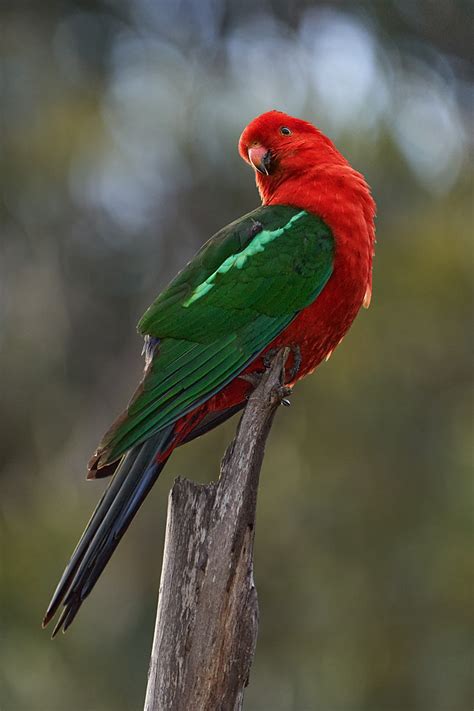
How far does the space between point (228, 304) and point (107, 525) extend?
96cm

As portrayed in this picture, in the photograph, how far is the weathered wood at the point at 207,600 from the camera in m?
2.75

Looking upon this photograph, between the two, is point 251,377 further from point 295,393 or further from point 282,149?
point 295,393

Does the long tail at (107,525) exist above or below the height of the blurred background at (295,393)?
below

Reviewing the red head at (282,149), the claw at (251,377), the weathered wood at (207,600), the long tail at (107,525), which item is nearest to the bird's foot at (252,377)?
the claw at (251,377)

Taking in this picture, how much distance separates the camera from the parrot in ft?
10.8

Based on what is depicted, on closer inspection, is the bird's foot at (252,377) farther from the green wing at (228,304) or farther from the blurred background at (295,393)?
the blurred background at (295,393)

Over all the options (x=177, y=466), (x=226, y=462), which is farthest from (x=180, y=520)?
(x=177, y=466)

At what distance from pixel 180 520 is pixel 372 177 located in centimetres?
571

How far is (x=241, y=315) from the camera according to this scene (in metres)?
3.66

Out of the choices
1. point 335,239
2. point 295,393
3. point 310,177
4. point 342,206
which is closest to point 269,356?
point 335,239

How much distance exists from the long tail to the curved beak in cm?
145

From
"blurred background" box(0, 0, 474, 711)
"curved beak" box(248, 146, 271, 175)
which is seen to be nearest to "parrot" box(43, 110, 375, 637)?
"curved beak" box(248, 146, 271, 175)

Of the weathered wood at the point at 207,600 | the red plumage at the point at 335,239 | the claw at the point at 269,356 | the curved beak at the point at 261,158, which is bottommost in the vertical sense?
the weathered wood at the point at 207,600

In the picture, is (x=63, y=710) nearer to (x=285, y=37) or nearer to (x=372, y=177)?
(x=372, y=177)
